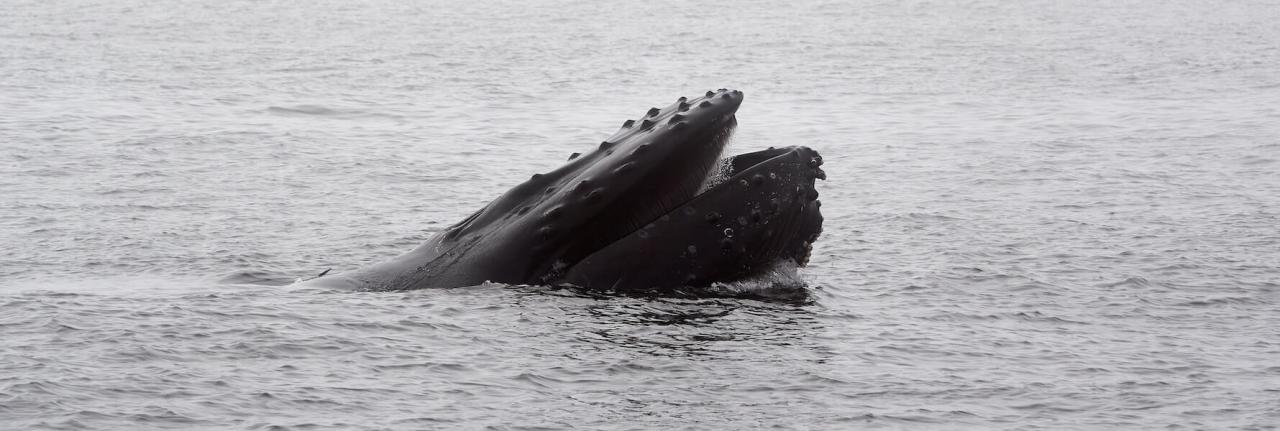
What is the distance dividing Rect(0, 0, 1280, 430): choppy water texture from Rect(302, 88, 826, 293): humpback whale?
0.22 metres

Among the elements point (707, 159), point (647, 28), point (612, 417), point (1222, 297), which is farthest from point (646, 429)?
point (647, 28)

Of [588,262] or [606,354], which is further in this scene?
[588,262]

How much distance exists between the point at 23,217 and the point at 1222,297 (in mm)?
9784

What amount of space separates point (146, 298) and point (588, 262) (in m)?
2.88

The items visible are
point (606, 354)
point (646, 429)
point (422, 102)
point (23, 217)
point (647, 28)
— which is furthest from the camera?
point (647, 28)

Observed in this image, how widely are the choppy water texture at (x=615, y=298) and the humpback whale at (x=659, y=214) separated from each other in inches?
8.6

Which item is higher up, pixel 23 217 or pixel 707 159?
pixel 707 159

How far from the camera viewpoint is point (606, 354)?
Answer: 8.55 m

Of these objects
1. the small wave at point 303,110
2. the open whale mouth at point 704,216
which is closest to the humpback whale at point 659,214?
the open whale mouth at point 704,216

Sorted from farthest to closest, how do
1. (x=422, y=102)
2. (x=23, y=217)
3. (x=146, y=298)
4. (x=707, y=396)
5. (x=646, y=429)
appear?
(x=422, y=102) < (x=23, y=217) < (x=146, y=298) < (x=707, y=396) < (x=646, y=429)

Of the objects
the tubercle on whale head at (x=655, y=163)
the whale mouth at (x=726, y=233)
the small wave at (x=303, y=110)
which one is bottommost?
the small wave at (x=303, y=110)

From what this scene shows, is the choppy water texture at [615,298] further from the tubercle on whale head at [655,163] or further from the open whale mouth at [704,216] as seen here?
the tubercle on whale head at [655,163]

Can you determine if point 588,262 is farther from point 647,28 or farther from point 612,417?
point 647,28

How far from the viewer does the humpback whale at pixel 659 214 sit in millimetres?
8625
